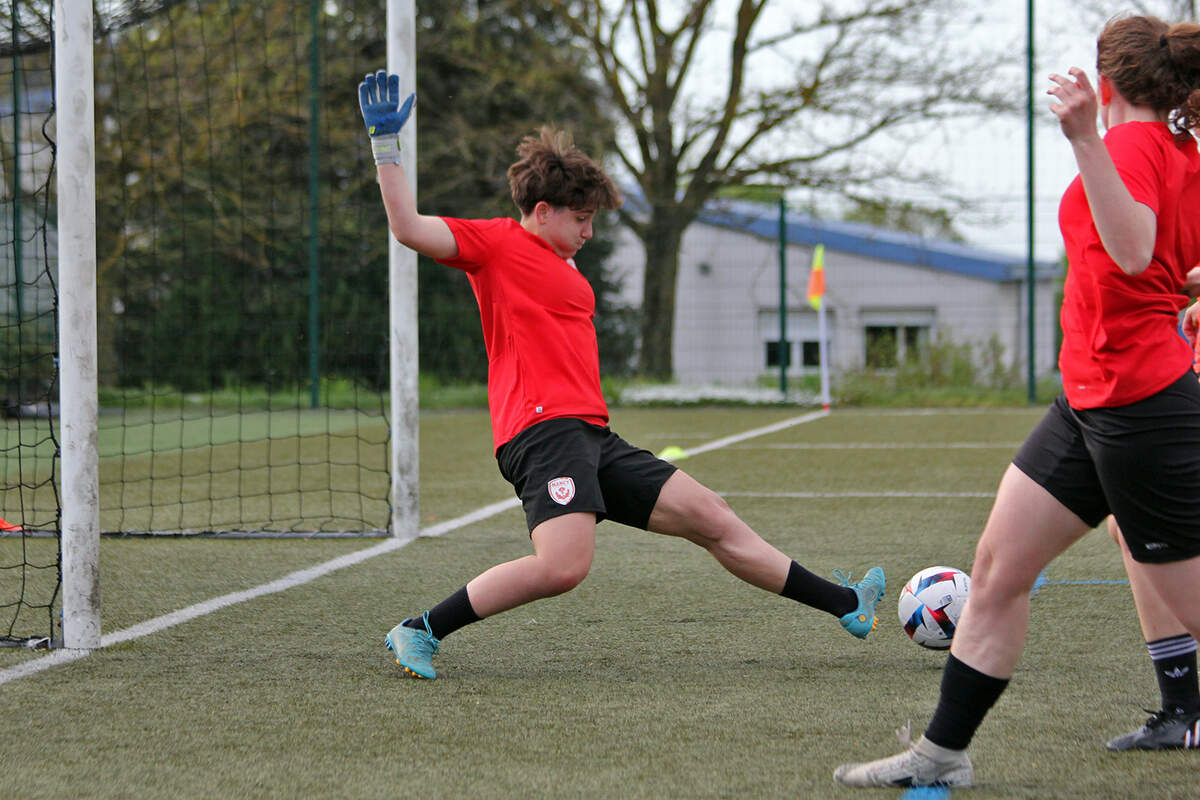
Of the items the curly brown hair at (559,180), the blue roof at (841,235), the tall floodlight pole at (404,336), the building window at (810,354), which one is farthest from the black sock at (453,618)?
the blue roof at (841,235)

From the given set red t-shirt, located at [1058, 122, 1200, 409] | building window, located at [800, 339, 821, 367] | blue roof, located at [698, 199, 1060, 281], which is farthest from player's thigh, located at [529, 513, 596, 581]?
blue roof, located at [698, 199, 1060, 281]

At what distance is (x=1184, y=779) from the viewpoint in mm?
2783

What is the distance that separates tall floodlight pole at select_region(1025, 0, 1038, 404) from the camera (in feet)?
55.7

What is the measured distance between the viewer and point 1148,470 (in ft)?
8.11

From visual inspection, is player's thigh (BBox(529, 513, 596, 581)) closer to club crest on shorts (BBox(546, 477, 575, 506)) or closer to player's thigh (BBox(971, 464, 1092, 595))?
club crest on shorts (BBox(546, 477, 575, 506))

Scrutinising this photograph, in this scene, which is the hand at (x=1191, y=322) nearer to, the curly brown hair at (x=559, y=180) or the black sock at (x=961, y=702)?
the black sock at (x=961, y=702)

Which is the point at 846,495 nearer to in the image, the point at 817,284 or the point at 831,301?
the point at 817,284

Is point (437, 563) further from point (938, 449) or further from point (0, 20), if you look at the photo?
point (938, 449)

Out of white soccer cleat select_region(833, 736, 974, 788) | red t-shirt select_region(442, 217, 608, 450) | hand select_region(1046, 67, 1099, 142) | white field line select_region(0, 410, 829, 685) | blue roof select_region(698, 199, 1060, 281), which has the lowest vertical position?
white field line select_region(0, 410, 829, 685)

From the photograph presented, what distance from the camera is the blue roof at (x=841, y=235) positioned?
773 inches

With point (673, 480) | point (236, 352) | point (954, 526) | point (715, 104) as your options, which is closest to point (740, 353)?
point (715, 104)

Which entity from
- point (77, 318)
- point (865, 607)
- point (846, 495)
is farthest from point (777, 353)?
point (77, 318)

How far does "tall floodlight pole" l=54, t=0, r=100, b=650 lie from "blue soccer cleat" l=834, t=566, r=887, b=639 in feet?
7.48

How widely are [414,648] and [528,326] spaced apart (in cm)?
96
